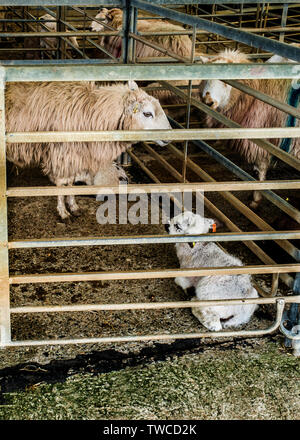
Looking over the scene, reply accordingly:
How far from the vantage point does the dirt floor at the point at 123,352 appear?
284 centimetres

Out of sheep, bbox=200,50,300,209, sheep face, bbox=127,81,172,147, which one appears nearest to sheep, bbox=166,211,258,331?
sheep face, bbox=127,81,172,147

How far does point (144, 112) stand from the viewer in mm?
4898

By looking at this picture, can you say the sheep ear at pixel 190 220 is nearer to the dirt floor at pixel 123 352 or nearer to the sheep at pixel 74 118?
the dirt floor at pixel 123 352

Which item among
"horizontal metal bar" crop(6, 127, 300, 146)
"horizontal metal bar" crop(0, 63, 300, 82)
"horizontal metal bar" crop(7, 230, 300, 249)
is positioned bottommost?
"horizontal metal bar" crop(7, 230, 300, 249)

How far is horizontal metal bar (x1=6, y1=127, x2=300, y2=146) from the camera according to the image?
2607 mm

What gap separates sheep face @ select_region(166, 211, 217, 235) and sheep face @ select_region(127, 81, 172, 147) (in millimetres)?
1128

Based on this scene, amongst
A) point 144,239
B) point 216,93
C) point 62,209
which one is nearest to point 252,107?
point 216,93

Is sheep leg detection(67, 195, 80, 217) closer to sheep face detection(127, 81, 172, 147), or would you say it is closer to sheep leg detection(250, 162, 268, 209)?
sheep face detection(127, 81, 172, 147)

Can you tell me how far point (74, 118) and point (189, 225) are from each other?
155cm

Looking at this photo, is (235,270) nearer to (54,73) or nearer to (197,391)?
(197,391)

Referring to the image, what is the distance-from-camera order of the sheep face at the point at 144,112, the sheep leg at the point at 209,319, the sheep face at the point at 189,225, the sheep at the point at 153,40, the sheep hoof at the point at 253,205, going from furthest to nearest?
the sheep at the point at 153,40, the sheep hoof at the point at 253,205, the sheep face at the point at 144,112, the sheep face at the point at 189,225, the sheep leg at the point at 209,319

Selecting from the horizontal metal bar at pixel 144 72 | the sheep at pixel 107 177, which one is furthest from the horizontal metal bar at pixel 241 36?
the sheep at pixel 107 177

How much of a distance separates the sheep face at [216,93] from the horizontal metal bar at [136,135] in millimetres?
2731

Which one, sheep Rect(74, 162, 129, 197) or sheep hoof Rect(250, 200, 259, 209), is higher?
sheep Rect(74, 162, 129, 197)
